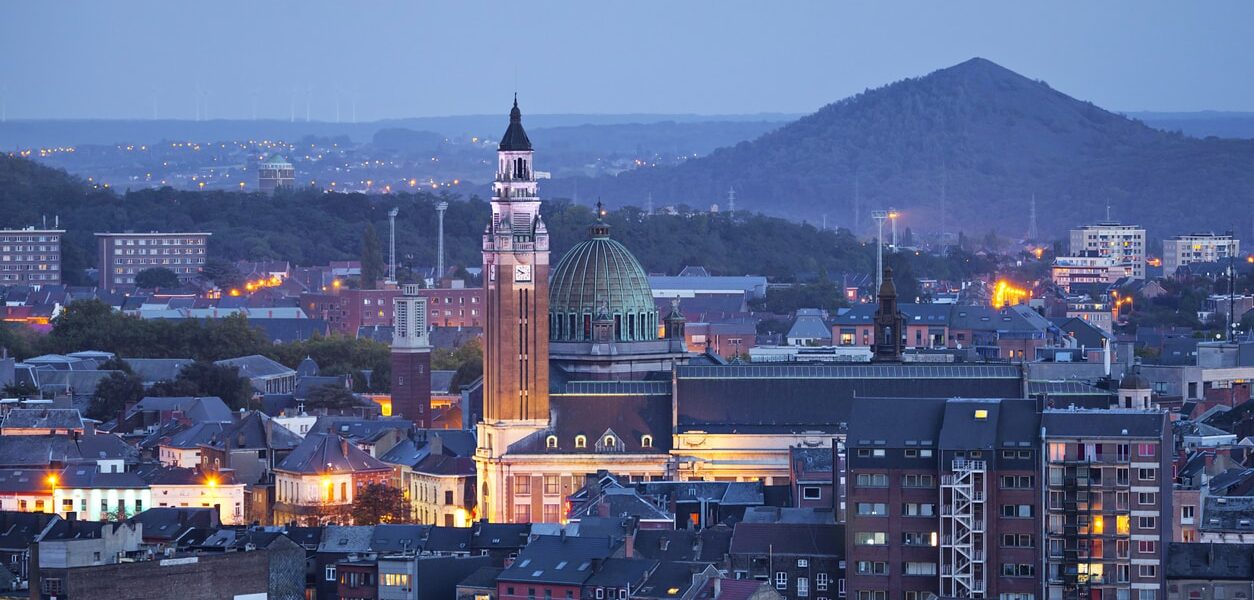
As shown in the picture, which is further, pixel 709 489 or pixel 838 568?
pixel 709 489

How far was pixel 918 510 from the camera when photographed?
313ft

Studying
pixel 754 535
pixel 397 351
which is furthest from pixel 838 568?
pixel 397 351

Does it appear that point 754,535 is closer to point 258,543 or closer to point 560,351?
point 258,543

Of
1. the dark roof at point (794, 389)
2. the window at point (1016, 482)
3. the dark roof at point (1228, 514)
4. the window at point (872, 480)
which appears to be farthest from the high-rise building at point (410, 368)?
the window at point (1016, 482)

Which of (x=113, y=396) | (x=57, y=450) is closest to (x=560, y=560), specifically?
Answer: (x=57, y=450)

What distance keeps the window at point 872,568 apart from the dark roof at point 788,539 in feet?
5.76

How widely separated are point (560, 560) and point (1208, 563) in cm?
1737

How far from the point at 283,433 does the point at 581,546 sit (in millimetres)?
44907

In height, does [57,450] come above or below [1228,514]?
below

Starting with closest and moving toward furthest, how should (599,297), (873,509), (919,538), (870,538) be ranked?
1. (919,538)
2. (870,538)
3. (873,509)
4. (599,297)

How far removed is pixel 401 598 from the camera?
3947 inches

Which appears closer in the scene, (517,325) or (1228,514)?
(1228,514)

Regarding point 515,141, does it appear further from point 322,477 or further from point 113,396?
point 113,396

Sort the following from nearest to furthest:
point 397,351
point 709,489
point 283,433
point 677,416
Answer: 1. point 709,489
2. point 677,416
3. point 283,433
4. point 397,351
